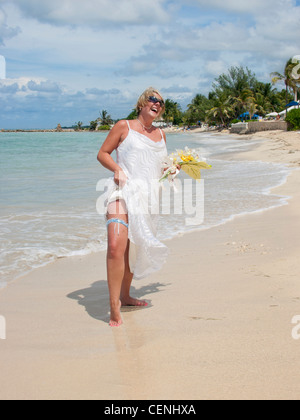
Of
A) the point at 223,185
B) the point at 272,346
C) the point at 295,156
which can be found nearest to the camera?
the point at 272,346

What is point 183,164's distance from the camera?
4219 millimetres

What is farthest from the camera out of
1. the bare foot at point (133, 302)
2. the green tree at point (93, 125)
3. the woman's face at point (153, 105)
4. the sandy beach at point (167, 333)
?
the green tree at point (93, 125)

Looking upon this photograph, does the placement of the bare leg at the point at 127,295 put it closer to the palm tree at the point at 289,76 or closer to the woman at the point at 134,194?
the woman at the point at 134,194

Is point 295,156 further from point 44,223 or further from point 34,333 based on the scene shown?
point 34,333

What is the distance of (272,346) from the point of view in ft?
10.1

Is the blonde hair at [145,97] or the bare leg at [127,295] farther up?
the blonde hair at [145,97]

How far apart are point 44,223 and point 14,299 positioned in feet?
13.2

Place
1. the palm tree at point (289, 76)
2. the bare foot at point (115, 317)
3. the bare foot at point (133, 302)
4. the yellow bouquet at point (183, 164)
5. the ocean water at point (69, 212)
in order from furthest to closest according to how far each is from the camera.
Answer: the palm tree at point (289, 76) < the ocean water at point (69, 212) < the bare foot at point (133, 302) < the yellow bouquet at point (183, 164) < the bare foot at point (115, 317)

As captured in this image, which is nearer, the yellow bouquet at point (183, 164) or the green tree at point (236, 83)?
the yellow bouquet at point (183, 164)

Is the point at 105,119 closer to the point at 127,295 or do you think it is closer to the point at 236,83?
the point at 236,83

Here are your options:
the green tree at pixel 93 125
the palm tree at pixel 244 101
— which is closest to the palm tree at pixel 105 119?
the green tree at pixel 93 125

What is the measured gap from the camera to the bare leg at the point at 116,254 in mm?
3758

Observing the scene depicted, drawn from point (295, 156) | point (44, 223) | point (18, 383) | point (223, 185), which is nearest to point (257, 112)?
point (295, 156)

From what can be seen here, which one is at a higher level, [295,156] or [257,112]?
[257,112]
